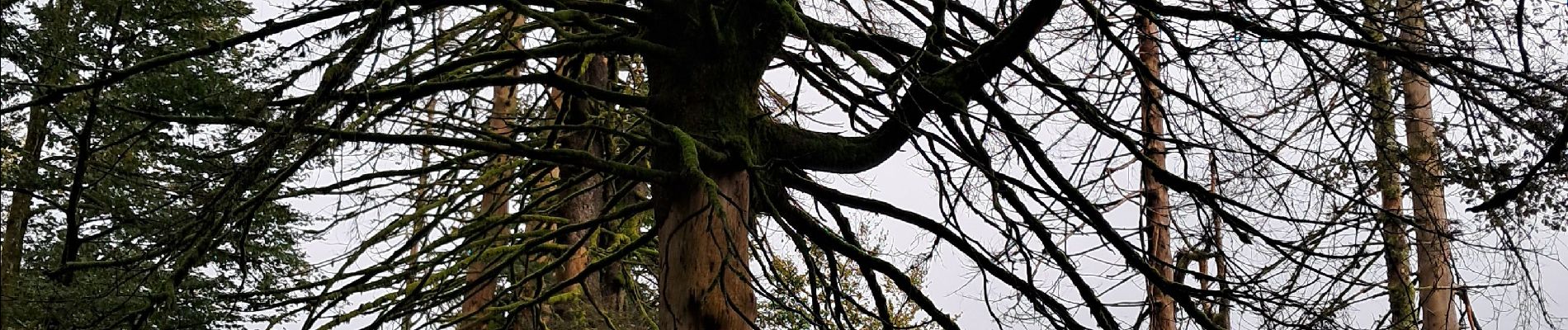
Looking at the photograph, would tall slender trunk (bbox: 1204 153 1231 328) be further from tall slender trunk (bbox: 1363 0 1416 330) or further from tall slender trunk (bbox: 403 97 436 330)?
tall slender trunk (bbox: 403 97 436 330)

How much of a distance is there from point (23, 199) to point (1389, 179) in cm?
1216

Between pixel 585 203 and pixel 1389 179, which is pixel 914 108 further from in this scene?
pixel 1389 179

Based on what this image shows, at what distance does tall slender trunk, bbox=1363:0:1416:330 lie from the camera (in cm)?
544

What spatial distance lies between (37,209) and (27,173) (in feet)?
2.51

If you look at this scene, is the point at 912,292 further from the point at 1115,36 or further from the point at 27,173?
the point at 27,173

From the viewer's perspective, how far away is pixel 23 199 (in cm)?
1168

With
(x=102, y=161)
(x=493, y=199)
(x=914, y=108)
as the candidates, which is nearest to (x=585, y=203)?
(x=493, y=199)

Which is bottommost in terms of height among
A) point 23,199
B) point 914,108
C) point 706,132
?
point 706,132

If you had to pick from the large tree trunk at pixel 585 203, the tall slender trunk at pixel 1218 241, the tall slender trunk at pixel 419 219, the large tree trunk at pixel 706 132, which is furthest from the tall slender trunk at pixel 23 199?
the tall slender trunk at pixel 1218 241

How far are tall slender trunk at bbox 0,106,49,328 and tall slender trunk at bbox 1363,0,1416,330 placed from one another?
10.7 meters

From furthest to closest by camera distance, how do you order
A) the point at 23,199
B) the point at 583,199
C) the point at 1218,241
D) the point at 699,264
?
1. the point at 23,199
2. the point at 583,199
3. the point at 1218,241
4. the point at 699,264

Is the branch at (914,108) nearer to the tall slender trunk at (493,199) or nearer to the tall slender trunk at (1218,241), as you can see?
the tall slender trunk at (1218,241)

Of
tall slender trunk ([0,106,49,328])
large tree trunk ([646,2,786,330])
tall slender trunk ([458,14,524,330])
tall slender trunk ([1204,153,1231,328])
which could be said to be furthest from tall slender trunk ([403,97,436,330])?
tall slender trunk ([0,106,49,328])

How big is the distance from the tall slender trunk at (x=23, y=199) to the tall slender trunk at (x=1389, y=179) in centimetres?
1073
